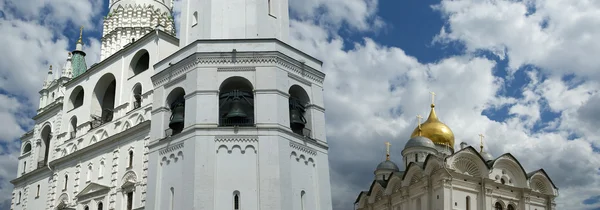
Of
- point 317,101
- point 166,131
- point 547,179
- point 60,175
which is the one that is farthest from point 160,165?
point 547,179

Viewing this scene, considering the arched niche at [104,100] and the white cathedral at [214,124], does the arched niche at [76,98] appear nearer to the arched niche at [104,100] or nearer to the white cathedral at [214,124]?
the arched niche at [104,100]

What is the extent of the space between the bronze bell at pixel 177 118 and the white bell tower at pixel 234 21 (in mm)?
2826

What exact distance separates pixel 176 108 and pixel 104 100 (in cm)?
1066

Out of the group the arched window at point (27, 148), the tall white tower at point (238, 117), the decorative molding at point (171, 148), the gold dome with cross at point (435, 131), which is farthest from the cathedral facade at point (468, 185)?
the arched window at point (27, 148)

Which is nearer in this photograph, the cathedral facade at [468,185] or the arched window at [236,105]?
the arched window at [236,105]

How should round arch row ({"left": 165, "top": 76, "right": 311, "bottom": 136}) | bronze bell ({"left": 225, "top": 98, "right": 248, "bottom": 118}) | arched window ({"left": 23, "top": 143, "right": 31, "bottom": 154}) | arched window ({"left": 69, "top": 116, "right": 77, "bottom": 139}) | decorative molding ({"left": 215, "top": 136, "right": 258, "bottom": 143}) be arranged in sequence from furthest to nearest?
arched window ({"left": 23, "top": 143, "right": 31, "bottom": 154})
arched window ({"left": 69, "top": 116, "right": 77, "bottom": 139})
round arch row ({"left": 165, "top": 76, "right": 311, "bottom": 136})
bronze bell ({"left": 225, "top": 98, "right": 248, "bottom": 118})
decorative molding ({"left": 215, "top": 136, "right": 258, "bottom": 143})

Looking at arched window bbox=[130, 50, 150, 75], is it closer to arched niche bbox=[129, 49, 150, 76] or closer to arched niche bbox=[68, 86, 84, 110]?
arched niche bbox=[129, 49, 150, 76]

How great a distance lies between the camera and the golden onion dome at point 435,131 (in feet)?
176

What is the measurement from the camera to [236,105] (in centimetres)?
2480

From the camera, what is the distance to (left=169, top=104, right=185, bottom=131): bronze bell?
82.6 feet

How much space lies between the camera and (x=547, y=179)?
44.5 metres

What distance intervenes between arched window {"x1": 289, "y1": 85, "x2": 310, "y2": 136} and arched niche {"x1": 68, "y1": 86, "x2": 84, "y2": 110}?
1469 cm

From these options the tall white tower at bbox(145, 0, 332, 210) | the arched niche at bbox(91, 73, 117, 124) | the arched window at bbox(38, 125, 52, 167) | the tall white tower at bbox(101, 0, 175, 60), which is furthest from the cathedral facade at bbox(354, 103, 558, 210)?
the arched window at bbox(38, 125, 52, 167)

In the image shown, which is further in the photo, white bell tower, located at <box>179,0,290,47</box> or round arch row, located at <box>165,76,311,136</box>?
white bell tower, located at <box>179,0,290,47</box>
